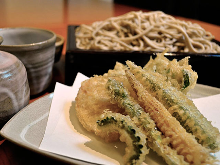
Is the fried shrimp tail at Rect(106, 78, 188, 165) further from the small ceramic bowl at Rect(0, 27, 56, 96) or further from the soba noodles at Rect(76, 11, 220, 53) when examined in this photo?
the soba noodles at Rect(76, 11, 220, 53)

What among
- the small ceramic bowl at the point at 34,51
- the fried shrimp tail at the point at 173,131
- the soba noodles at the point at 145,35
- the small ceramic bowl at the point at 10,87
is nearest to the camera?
the fried shrimp tail at the point at 173,131

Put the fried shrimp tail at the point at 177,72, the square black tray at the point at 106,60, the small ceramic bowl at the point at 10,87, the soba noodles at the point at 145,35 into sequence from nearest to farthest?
the small ceramic bowl at the point at 10,87 < the fried shrimp tail at the point at 177,72 < the square black tray at the point at 106,60 < the soba noodles at the point at 145,35

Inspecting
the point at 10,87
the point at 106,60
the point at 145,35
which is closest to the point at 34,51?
the point at 10,87

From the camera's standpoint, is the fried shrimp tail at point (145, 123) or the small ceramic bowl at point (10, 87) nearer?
the fried shrimp tail at point (145, 123)

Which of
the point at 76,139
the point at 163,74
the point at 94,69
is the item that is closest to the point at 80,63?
the point at 94,69

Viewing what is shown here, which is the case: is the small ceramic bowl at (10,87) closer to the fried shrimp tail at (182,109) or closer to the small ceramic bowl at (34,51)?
the small ceramic bowl at (34,51)

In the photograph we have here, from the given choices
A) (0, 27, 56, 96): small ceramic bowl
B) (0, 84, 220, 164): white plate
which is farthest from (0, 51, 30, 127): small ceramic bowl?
(0, 27, 56, 96): small ceramic bowl

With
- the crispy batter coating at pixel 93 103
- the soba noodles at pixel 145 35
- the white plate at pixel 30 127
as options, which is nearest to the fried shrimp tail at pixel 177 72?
the crispy batter coating at pixel 93 103
